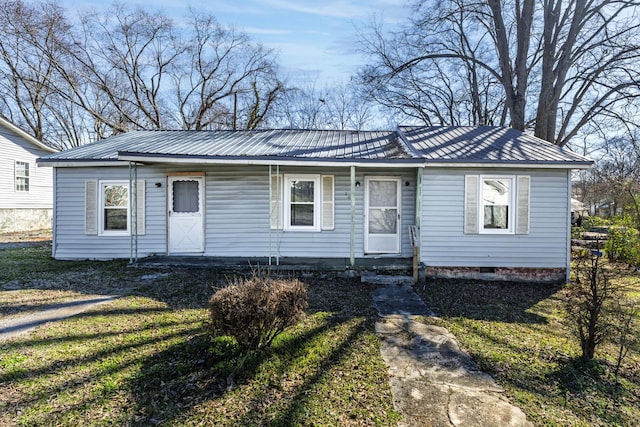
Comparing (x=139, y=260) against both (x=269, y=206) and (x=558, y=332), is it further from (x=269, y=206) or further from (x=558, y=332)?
(x=558, y=332)

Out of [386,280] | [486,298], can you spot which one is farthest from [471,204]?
[386,280]

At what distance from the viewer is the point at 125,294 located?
5.98 metres

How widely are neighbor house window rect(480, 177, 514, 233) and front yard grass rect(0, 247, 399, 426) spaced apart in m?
4.00

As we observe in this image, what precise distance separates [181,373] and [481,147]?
7.76 m

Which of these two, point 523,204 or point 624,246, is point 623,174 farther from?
point 523,204

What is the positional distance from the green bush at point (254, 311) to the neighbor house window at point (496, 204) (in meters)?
5.80

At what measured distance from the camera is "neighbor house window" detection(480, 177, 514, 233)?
770 centimetres

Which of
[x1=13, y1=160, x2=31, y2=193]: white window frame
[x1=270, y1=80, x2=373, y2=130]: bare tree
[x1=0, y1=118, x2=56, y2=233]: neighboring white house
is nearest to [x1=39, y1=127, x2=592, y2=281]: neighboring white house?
[x1=0, y1=118, x2=56, y2=233]: neighboring white house

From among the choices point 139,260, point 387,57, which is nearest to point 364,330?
point 139,260

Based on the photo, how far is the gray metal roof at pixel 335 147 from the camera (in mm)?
7230

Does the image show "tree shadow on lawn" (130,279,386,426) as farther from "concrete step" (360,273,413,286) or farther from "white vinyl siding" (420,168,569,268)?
"white vinyl siding" (420,168,569,268)

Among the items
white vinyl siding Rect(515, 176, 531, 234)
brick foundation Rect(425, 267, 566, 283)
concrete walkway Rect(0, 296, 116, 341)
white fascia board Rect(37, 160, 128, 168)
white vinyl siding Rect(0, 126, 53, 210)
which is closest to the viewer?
concrete walkway Rect(0, 296, 116, 341)

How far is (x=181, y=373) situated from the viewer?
10.7 ft

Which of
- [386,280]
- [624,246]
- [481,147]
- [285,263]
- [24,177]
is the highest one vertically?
[481,147]
